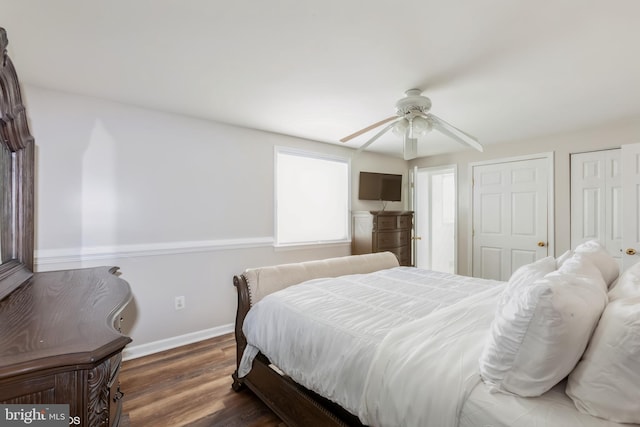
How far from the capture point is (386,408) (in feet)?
3.78

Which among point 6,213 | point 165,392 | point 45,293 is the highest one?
point 6,213

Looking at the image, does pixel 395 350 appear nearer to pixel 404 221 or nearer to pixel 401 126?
pixel 401 126

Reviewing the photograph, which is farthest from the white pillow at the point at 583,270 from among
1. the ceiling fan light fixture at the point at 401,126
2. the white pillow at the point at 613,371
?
the ceiling fan light fixture at the point at 401,126

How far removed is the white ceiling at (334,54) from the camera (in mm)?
1482

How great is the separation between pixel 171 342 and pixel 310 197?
2291 mm

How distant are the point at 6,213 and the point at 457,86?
2.96 meters

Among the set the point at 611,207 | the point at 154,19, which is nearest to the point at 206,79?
the point at 154,19

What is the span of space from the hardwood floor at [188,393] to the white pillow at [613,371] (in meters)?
1.58

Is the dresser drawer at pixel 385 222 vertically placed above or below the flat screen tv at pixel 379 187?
below

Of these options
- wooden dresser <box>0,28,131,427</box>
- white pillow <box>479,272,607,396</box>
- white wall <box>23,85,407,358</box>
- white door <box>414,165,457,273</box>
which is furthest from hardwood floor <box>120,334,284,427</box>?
white door <box>414,165,457,273</box>

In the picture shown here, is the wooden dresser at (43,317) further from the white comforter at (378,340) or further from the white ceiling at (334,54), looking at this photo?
the white comforter at (378,340)

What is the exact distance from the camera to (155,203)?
9.37ft

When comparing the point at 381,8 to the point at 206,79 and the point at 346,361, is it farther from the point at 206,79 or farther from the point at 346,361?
the point at 346,361

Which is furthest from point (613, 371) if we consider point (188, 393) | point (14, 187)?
point (14, 187)
